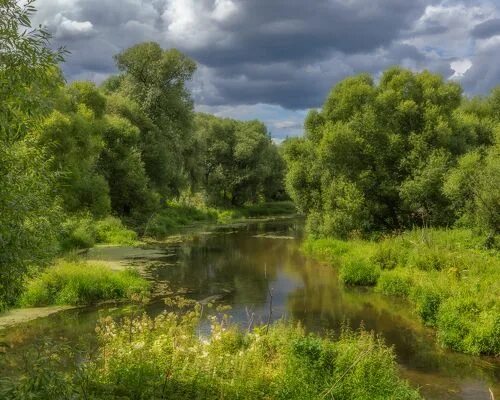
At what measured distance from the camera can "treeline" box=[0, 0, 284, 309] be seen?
27.9ft

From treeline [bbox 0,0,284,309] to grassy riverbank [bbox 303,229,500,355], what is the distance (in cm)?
1310

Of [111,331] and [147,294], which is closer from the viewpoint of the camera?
[111,331]

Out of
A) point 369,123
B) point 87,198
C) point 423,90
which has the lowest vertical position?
point 87,198

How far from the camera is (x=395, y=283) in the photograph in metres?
23.9

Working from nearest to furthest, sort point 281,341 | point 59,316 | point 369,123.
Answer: point 281,341 < point 59,316 < point 369,123

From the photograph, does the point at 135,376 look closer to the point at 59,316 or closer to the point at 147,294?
the point at 59,316

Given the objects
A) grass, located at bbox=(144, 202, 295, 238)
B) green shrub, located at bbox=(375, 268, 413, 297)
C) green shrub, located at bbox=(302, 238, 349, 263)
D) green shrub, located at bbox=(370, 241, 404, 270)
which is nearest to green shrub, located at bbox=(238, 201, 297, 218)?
grass, located at bbox=(144, 202, 295, 238)

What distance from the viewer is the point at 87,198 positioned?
116 ft

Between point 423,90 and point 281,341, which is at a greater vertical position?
point 423,90

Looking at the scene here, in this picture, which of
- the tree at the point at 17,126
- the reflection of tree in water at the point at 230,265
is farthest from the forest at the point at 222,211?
the reflection of tree in water at the point at 230,265

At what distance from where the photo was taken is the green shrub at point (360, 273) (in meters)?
25.9

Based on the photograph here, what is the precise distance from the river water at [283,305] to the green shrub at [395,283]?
629mm

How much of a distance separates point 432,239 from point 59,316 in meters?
20.3

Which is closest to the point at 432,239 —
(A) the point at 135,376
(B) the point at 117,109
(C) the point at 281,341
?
(C) the point at 281,341
